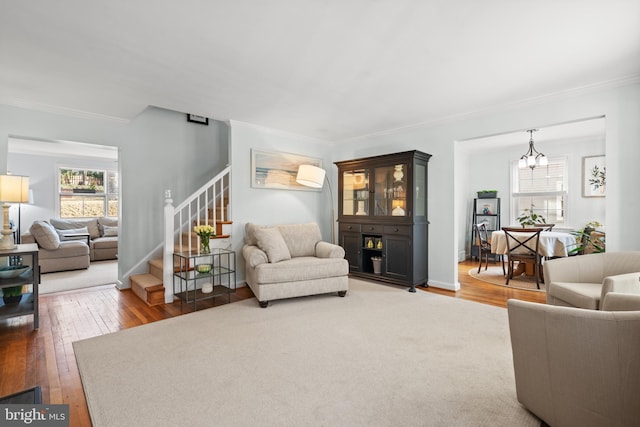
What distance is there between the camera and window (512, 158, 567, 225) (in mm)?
5984

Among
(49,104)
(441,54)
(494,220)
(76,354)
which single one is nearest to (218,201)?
(49,104)

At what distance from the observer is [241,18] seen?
2047 millimetres

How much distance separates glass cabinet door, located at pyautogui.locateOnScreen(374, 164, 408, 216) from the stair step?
9.71 feet

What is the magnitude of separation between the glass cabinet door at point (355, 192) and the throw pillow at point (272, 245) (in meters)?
1.39

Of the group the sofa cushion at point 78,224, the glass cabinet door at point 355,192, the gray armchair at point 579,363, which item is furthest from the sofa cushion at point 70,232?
the gray armchair at point 579,363

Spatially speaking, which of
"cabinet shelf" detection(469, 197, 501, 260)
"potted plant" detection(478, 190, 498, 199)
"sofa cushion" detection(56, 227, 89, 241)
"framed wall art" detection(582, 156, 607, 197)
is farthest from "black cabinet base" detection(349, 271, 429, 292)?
"sofa cushion" detection(56, 227, 89, 241)

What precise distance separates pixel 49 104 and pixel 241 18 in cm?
302

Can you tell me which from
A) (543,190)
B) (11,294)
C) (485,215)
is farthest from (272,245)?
(543,190)

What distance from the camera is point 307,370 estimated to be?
2.13 metres

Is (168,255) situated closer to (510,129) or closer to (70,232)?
(510,129)

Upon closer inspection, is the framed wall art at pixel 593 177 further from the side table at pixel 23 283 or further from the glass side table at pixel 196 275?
the side table at pixel 23 283

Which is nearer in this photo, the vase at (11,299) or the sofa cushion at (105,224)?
the vase at (11,299)

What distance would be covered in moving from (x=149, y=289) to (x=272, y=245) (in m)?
1.47

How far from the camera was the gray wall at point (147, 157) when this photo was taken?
4.04m
